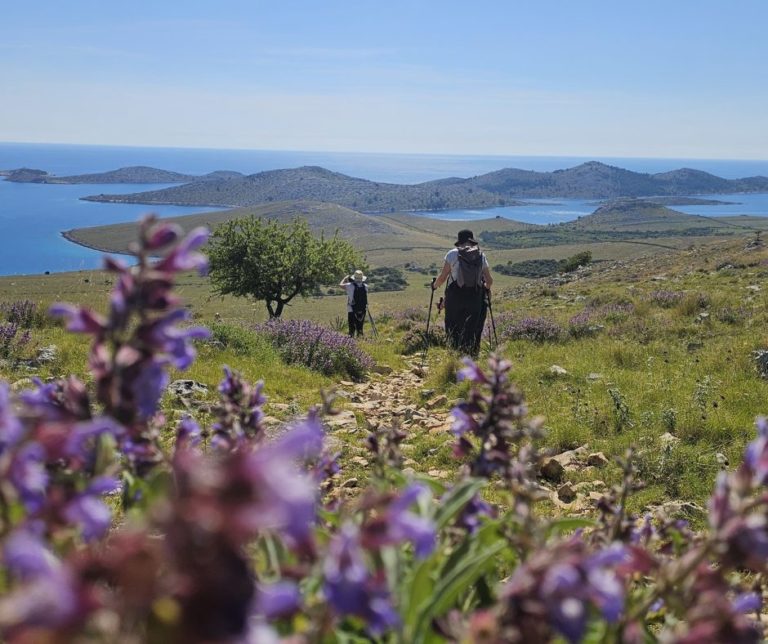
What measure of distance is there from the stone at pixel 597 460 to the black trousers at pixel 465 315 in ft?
19.9

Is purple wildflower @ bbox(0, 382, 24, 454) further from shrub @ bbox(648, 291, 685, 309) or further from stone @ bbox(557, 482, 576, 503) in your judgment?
shrub @ bbox(648, 291, 685, 309)

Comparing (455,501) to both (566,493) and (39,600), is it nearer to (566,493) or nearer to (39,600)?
(39,600)

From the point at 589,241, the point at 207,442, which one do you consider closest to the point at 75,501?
the point at 207,442

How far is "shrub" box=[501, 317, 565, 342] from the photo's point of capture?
1438 centimetres

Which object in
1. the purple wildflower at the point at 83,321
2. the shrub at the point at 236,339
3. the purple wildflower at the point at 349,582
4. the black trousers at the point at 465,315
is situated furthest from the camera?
the black trousers at the point at 465,315

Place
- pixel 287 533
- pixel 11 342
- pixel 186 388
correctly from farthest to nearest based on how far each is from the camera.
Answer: pixel 11 342 < pixel 186 388 < pixel 287 533

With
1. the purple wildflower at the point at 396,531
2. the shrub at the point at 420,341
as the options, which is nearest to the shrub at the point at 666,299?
the shrub at the point at 420,341

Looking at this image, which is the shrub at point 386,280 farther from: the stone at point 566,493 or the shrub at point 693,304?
the stone at point 566,493

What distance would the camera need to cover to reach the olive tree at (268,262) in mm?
29078

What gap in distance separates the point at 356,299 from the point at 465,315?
16.8 ft

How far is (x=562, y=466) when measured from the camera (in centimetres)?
692

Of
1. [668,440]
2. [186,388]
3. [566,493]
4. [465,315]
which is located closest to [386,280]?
[465,315]

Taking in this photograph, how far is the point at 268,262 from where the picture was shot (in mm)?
28969

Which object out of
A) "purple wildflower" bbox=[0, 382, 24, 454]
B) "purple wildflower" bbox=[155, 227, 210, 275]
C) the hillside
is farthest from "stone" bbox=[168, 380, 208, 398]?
the hillside
